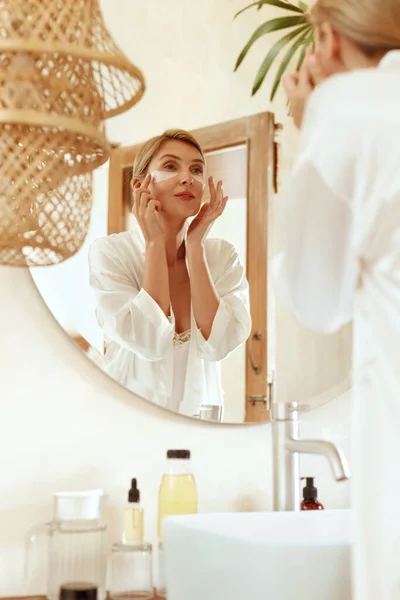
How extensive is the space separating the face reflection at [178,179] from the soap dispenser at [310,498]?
1.61ft

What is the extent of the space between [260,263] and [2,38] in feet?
2.00

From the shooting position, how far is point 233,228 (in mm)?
1346

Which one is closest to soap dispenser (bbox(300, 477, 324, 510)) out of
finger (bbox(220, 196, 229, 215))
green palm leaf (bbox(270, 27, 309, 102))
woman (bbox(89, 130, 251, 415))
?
woman (bbox(89, 130, 251, 415))

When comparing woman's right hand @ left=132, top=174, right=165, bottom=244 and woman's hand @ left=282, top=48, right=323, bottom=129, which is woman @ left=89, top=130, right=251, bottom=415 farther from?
woman's hand @ left=282, top=48, right=323, bottom=129

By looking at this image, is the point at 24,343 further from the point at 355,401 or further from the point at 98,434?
the point at 355,401

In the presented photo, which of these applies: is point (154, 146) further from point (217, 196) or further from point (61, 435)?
point (61, 435)

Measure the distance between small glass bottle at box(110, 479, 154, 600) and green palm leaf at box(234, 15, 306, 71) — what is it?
77 centimetres

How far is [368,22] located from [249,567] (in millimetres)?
662

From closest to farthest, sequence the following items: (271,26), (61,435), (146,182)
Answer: (61,435)
(146,182)
(271,26)

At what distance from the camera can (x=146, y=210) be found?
4.15 feet

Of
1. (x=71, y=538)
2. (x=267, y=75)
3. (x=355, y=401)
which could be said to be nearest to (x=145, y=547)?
(x=71, y=538)

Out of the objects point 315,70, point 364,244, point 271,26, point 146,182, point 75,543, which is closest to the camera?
point 364,244

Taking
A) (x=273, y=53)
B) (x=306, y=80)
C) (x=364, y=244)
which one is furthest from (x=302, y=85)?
(x=273, y=53)

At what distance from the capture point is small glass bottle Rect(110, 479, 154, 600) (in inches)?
43.1
